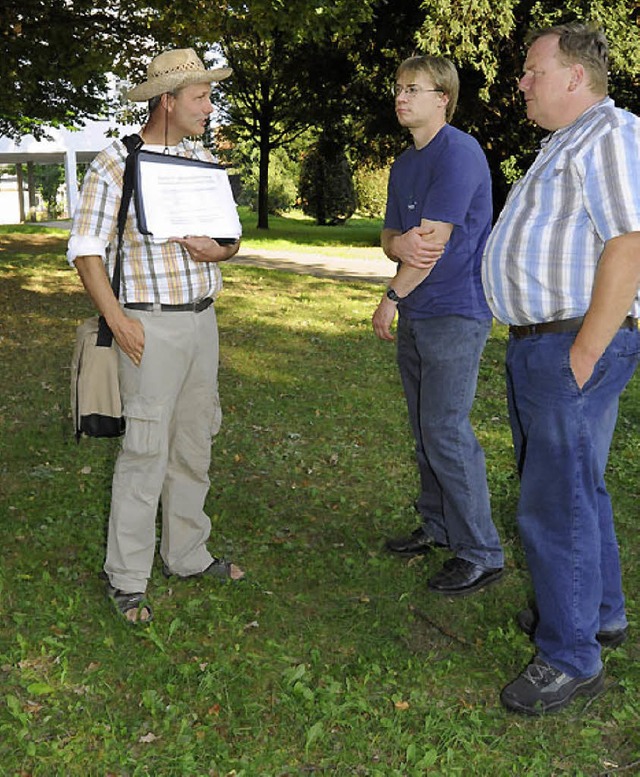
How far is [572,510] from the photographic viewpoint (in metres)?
3.41

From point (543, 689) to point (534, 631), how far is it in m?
0.61

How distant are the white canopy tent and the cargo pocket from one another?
38.1 meters

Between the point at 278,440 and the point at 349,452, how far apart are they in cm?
62

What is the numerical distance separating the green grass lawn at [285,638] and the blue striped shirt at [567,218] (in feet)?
5.11

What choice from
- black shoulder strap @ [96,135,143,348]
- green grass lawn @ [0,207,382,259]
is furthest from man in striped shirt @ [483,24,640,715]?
green grass lawn @ [0,207,382,259]

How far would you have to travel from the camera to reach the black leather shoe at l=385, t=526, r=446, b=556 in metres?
5.02

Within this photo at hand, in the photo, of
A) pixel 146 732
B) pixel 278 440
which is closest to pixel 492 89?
pixel 278 440

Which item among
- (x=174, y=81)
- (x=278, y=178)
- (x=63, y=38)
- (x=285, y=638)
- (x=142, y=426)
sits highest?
(x=63, y=38)

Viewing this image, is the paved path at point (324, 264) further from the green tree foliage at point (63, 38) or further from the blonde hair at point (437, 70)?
the blonde hair at point (437, 70)

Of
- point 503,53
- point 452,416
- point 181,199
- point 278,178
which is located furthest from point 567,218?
point 278,178

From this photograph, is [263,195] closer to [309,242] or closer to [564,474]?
[309,242]

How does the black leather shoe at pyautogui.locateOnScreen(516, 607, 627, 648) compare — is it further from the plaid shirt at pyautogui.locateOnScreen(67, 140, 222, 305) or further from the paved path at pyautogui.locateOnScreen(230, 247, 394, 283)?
the paved path at pyautogui.locateOnScreen(230, 247, 394, 283)

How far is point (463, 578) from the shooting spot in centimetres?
453

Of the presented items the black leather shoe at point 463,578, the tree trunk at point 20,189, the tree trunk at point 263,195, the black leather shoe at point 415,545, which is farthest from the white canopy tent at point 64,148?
the black leather shoe at point 463,578
